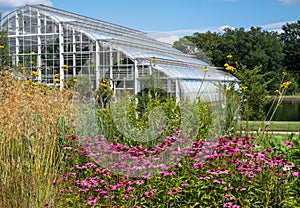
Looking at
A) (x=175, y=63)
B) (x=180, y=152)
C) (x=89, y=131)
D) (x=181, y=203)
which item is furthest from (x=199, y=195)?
(x=175, y=63)

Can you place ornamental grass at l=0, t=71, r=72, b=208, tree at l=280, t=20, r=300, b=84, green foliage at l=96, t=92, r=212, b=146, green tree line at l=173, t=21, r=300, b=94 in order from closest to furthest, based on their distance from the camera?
1. ornamental grass at l=0, t=71, r=72, b=208
2. green foliage at l=96, t=92, r=212, b=146
3. green tree line at l=173, t=21, r=300, b=94
4. tree at l=280, t=20, r=300, b=84

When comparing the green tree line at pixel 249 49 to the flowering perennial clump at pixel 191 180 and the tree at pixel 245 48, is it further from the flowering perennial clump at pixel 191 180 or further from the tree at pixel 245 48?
the flowering perennial clump at pixel 191 180

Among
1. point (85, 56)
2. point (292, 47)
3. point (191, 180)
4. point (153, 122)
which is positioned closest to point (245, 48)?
point (292, 47)

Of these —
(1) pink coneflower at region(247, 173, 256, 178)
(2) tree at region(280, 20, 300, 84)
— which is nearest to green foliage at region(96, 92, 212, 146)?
(1) pink coneflower at region(247, 173, 256, 178)

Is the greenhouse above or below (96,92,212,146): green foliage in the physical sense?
above

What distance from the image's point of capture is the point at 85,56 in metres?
17.2

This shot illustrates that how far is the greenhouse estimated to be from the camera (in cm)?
1537

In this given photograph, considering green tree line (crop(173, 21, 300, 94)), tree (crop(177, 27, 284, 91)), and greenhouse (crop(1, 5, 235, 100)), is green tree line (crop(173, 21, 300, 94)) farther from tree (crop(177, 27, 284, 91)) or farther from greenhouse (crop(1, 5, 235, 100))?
greenhouse (crop(1, 5, 235, 100))

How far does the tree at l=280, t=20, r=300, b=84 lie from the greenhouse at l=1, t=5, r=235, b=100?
62.0ft

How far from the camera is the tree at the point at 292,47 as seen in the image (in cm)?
3706

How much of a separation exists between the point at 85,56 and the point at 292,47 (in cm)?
2539

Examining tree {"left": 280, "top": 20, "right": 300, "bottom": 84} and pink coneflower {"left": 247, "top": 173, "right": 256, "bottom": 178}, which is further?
tree {"left": 280, "top": 20, "right": 300, "bottom": 84}

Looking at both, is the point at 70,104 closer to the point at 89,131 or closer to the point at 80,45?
the point at 89,131

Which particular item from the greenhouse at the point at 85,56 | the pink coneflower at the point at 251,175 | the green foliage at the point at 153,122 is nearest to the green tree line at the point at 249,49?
the greenhouse at the point at 85,56
